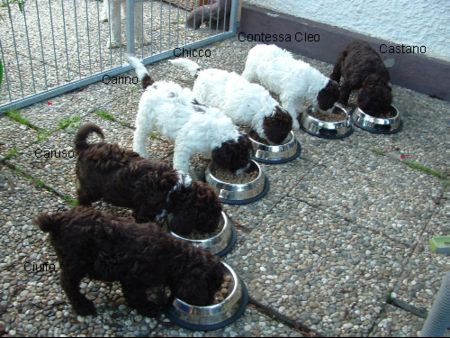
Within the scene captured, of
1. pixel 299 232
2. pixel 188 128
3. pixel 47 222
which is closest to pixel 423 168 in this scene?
pixel 299 232

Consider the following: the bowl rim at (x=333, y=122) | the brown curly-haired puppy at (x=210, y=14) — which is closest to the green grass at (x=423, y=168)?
the bowl rim at (x=333, y=122)

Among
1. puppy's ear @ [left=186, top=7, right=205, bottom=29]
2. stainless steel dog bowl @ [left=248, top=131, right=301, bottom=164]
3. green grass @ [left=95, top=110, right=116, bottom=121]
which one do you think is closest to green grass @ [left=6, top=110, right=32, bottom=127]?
green grass @ [left=95, top=110, right=116, bottom=121]

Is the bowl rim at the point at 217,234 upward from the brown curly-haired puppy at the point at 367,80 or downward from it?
downward

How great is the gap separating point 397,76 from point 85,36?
429 centimetres

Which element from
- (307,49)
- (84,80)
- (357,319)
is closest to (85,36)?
(84,80)

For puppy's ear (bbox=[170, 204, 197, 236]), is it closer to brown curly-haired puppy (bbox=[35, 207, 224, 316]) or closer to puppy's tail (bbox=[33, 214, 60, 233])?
brown curly-haired puppy (bbox=[35, 207, 224, 316])

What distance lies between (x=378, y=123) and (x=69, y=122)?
3.25 meters

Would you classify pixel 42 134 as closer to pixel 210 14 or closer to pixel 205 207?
pixel 205 207

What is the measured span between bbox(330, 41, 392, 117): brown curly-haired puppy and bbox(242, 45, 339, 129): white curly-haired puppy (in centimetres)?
39

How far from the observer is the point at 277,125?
450cm

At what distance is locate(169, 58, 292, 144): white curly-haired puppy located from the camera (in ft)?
14.9

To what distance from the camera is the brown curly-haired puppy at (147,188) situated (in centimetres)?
334

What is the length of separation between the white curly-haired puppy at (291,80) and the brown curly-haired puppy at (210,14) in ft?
7.33

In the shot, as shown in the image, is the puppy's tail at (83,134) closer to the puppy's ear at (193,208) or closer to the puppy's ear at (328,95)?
the puppy's ear at (193,208)
